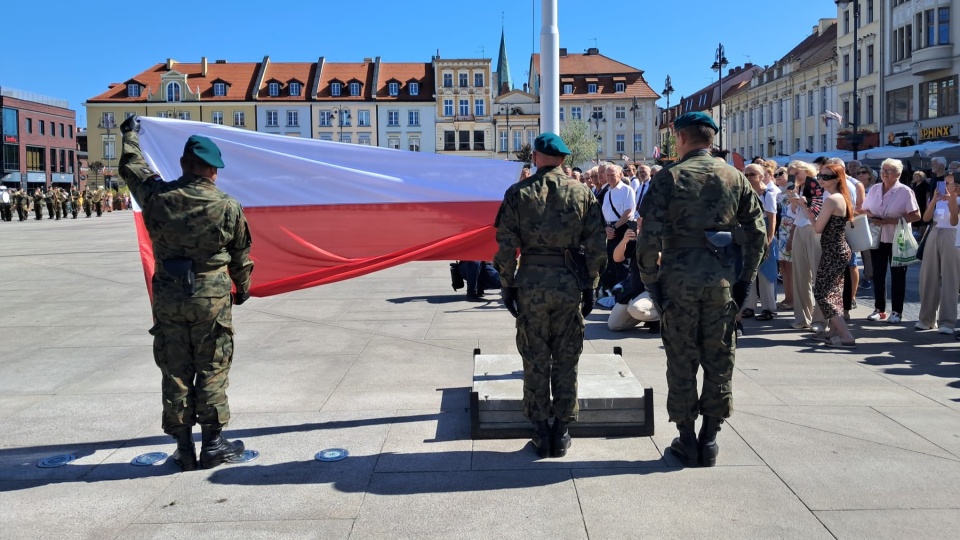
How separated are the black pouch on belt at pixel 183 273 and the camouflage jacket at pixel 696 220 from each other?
273 cm

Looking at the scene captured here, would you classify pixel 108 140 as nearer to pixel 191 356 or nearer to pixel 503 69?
pixel 503 69

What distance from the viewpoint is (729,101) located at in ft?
295

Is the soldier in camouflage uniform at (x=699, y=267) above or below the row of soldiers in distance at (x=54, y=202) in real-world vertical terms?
below

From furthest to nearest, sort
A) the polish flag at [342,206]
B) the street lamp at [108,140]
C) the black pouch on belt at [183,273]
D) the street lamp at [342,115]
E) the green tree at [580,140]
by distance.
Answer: the street lamp at [108,140] < the street lamp at [342,115] < the green tree at [580,140] < the polish flag at [342,206] < the black pouch on belt at [183,273]

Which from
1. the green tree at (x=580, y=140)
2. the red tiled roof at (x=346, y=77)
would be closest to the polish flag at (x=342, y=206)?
the green tree at (x=580, y=140)

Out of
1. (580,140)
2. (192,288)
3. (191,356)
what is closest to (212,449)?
(191,356)

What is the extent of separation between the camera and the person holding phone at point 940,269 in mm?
9578

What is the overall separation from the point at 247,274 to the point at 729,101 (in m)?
90.8

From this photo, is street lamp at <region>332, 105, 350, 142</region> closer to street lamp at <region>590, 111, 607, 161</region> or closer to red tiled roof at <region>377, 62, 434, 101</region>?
red tiled roof at <region>377, 62, 434, 101</region>

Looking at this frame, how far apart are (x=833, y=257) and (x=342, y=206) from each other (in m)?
5.46

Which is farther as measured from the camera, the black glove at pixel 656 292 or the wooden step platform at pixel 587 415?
the wooden step platform at pixel 587 415

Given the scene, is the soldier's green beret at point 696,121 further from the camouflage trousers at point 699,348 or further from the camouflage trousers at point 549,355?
the camouflage trousers at point 549,355

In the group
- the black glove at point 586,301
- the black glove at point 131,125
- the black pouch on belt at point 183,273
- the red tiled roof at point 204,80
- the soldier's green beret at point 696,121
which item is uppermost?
the red tiled roof at point 204,80

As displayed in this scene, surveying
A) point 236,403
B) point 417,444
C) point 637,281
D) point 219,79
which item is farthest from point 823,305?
point 219,79
